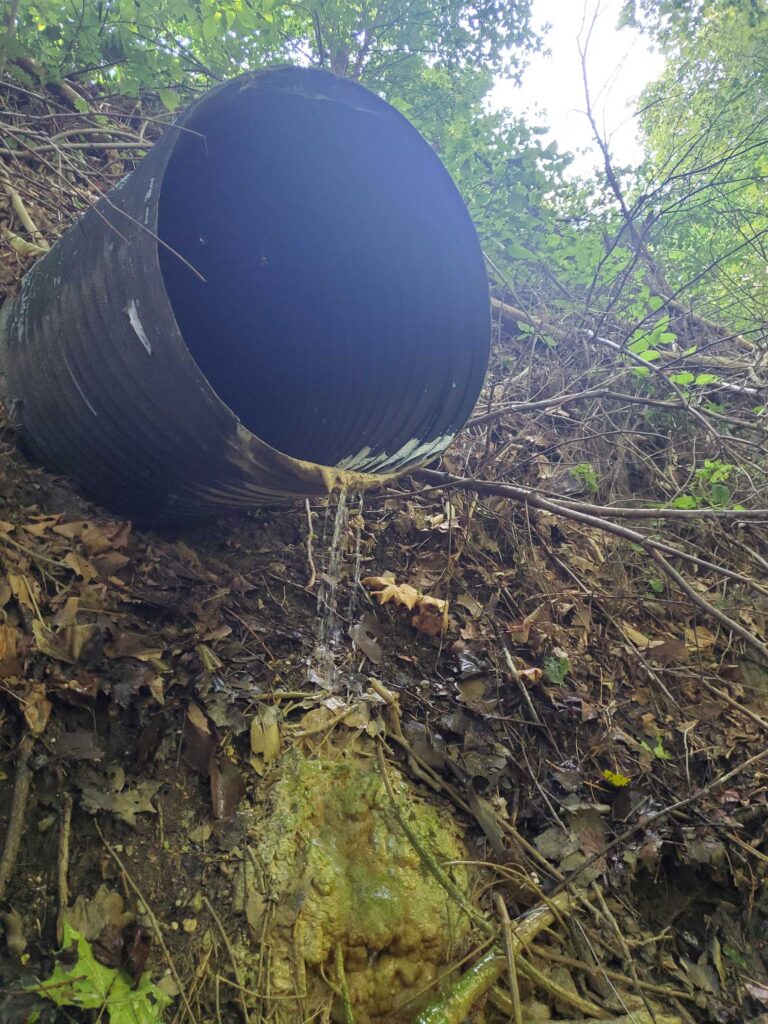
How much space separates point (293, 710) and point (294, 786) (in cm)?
29

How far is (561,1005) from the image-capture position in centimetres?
191

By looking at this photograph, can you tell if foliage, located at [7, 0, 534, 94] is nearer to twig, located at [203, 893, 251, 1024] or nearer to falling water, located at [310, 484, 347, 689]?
falling water, located at [310, 484, 347, 689]

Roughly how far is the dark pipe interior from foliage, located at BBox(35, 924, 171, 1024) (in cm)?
198

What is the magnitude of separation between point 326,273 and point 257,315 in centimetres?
46

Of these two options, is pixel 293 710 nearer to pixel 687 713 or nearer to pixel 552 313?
pixel 687 713

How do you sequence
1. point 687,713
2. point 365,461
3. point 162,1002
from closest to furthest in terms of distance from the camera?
point 162,1002 → point 365,461 → point 687,713

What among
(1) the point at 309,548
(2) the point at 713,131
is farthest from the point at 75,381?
(2) the point at 713,131

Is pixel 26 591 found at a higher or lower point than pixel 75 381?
lower

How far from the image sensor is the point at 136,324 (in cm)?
181

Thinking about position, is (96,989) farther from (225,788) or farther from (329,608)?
(329,608)

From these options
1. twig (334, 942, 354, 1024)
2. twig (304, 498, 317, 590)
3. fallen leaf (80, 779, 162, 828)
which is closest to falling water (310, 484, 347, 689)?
twig (304, 498, 317, 590)

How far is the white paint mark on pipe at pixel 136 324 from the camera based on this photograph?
180cm

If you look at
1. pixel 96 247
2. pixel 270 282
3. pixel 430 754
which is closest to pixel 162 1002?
pixel 430 754

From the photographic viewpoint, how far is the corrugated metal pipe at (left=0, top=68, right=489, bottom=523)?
1893mm
